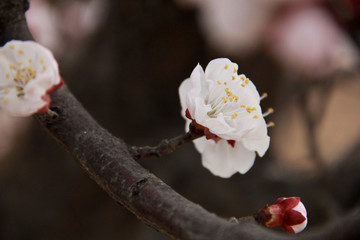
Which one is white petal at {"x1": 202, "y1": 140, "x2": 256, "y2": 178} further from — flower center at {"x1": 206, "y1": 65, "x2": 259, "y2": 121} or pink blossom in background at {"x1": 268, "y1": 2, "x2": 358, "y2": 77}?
pink blossom in background at {"x1": 268, "y1": 2, "x2": 358, "y2": 77}

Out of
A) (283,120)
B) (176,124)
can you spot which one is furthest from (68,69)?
(283,120)

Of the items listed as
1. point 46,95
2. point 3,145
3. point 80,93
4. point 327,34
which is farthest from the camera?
point 3,145

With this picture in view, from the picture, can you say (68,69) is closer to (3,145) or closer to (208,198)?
(3,145)

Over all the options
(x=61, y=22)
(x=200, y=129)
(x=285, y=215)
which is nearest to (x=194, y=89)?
(x=200, y=129)

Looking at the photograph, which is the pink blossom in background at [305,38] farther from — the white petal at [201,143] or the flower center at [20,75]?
the flower center at [20,75]

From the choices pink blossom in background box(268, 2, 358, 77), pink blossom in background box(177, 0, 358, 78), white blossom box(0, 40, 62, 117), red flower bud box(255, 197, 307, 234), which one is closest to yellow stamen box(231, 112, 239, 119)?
red flower bud box(255, 197, 307, 234)

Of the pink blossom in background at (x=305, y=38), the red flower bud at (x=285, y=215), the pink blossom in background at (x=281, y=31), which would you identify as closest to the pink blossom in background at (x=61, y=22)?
the pink blossom in background at (x=281, y=31)

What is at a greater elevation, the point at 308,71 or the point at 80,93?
the point at 308,71
